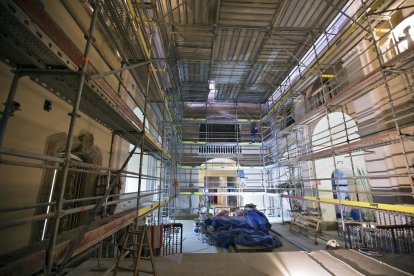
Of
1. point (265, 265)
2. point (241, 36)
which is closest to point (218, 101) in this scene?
point (241, 36)

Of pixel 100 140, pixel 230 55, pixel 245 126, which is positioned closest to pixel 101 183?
pixel 100 140

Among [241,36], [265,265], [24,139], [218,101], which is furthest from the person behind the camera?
[218,101]

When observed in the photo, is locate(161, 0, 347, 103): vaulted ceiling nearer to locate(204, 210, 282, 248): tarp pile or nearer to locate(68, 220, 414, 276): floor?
locate(68, 220, 414, 276): floor

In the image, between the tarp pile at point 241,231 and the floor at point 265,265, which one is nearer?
the floor at point 265,265

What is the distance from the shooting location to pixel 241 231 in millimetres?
6762

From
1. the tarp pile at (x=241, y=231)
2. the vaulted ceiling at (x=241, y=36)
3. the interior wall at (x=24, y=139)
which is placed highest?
the vaulted ceiling at (x=241, y=36)

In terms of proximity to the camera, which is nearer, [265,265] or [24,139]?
[24,139]

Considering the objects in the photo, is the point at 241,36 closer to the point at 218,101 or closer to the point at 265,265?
the point at 218,101

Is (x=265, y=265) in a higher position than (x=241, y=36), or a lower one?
lower

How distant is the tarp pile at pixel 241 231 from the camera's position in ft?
20.0

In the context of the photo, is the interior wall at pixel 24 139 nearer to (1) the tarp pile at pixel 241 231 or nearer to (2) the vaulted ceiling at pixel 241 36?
(2) the vaulted ceiling at pixel 241 36

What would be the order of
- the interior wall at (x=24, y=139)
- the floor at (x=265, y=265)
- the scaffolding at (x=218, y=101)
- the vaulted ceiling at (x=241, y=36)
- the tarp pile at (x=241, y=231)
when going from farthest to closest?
the tarp pile at (x=241, y=231), the vaulted ceiling at (x=241, y=36), the floor at (x=265, y=265), the interior wall at (x=24, y=139), the scaffolding at (x=218, y=101)

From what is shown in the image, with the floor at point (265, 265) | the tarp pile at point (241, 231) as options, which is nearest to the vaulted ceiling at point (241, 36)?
the floor at point (265, 265)

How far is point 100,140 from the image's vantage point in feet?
13.0
